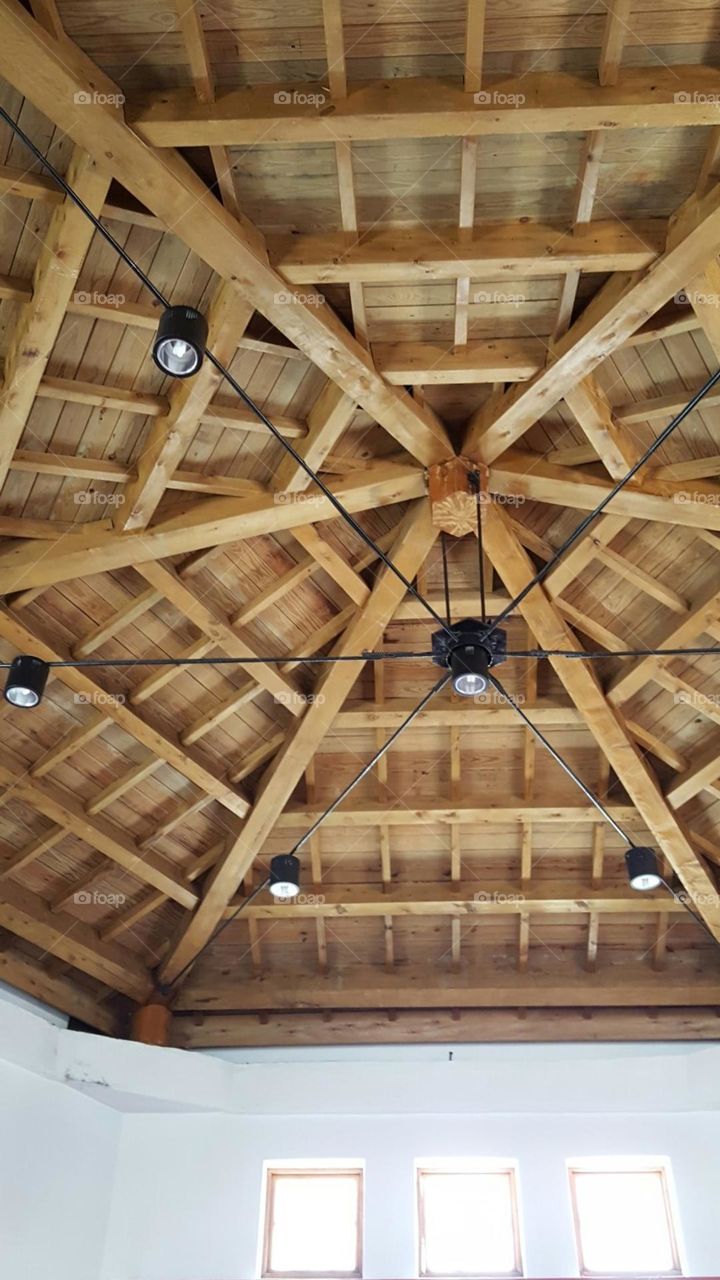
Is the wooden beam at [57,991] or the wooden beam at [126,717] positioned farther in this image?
the wooden beam at [57,991]

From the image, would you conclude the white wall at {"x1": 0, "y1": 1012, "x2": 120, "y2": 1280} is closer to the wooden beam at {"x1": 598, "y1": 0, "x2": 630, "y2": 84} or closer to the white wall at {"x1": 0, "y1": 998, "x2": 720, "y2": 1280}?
the white wall at {"x1": 0, "y1": 998, "x2": 720, "y2": 1280}

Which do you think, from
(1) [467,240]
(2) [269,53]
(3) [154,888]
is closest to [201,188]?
(2) [269,53]

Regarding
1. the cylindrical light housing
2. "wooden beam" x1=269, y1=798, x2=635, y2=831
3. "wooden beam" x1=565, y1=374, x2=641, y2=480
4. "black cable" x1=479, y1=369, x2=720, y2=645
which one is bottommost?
the cylindrical light housing

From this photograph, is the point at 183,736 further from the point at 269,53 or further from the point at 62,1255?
the point at 269,53

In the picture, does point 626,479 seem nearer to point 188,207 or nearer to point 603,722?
point 188,207

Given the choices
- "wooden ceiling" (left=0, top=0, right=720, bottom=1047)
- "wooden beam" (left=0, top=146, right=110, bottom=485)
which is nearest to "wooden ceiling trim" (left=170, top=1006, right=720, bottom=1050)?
"wooden ceiling" (left=0, top=0, right=720, bottom=1047)

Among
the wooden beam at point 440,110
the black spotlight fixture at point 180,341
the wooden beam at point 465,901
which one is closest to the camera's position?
the black spotlight fixture at point 180,341

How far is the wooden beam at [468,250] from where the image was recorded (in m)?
4.25

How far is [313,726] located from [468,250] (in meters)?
3.10

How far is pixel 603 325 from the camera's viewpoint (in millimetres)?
4383

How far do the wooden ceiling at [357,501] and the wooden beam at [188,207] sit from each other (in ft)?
0.05

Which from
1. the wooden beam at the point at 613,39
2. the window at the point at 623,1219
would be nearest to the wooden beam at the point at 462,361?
the wooden beam at the point at 613,39

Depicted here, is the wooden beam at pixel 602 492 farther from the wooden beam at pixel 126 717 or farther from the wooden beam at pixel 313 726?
the wooden beam at pixel 126 717

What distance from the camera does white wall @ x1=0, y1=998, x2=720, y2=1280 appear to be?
5.99m
